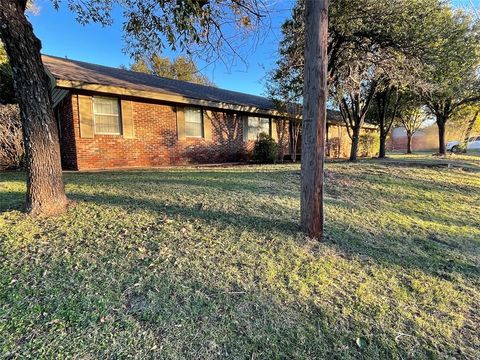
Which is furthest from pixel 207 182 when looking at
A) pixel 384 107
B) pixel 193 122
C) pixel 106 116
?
pixel 384 107

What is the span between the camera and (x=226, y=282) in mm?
2727

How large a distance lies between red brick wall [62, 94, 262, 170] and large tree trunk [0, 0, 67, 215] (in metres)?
5.65

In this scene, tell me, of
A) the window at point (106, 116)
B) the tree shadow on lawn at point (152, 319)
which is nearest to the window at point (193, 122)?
the window at point (106, 116)

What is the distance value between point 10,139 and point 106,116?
268cm

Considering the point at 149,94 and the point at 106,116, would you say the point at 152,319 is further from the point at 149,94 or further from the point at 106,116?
the point at 149,94

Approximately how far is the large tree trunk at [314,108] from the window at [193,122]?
8.64 m

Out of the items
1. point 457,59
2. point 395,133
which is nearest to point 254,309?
point 457,59

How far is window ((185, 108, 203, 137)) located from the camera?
11.7 metres

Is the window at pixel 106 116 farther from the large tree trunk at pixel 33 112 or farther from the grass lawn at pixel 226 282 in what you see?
the large tree trunk at pixel 33 112

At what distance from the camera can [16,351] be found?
6.06 ft

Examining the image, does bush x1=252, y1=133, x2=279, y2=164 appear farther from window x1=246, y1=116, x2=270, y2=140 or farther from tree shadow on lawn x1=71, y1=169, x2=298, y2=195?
tree shadow on lawn x1=71, y1=169, x2=298, y2=195

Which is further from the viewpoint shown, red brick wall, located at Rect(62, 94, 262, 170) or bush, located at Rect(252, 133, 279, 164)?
Answer: bush, located at Rect(252, 133, 279, 164)

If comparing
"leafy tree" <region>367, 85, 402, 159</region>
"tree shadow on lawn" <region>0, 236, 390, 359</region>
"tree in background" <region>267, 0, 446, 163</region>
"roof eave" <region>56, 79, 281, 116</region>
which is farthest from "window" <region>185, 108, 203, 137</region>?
"tree shadow on lawn" <region>0, 236, 390, 359</region>

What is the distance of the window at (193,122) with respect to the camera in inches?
461
